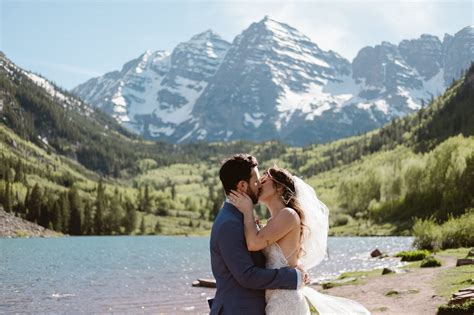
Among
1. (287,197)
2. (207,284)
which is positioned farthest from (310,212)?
(207,284)

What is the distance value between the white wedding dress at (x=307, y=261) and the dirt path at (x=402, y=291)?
1530cm

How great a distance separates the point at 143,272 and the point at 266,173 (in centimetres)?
5822

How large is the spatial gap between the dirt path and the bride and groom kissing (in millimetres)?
17123

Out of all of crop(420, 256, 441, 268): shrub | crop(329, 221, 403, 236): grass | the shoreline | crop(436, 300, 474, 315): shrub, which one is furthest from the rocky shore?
crop(436, 300, 474, 315): shrub

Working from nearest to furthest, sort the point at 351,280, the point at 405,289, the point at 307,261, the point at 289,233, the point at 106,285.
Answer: the point at 289,233 < the point at 307,261 < the point at 405,289 < the point at 351,280 < the point at 106,285

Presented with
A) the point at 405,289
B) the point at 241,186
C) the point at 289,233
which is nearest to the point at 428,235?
the point at 405,289

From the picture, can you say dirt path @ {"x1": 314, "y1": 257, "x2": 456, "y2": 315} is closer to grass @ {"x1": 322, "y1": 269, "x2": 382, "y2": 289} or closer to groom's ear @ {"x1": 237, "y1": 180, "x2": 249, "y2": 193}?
grass @ {"x1": 322, "y1": 269, "x2": 382, "y2": 289}

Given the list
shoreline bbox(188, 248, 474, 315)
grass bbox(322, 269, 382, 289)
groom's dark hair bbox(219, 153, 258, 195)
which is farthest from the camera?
grass bbox(322, 269, 382, 289)

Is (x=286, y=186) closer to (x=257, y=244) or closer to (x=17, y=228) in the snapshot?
(x=257, y=244)

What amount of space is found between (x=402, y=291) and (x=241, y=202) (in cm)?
2491

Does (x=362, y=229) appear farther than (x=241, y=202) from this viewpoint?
Yes

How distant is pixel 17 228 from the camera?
192m

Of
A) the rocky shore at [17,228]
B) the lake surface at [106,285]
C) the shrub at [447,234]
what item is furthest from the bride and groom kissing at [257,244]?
the rocky shore at [17,228]

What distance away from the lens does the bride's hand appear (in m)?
9.17
